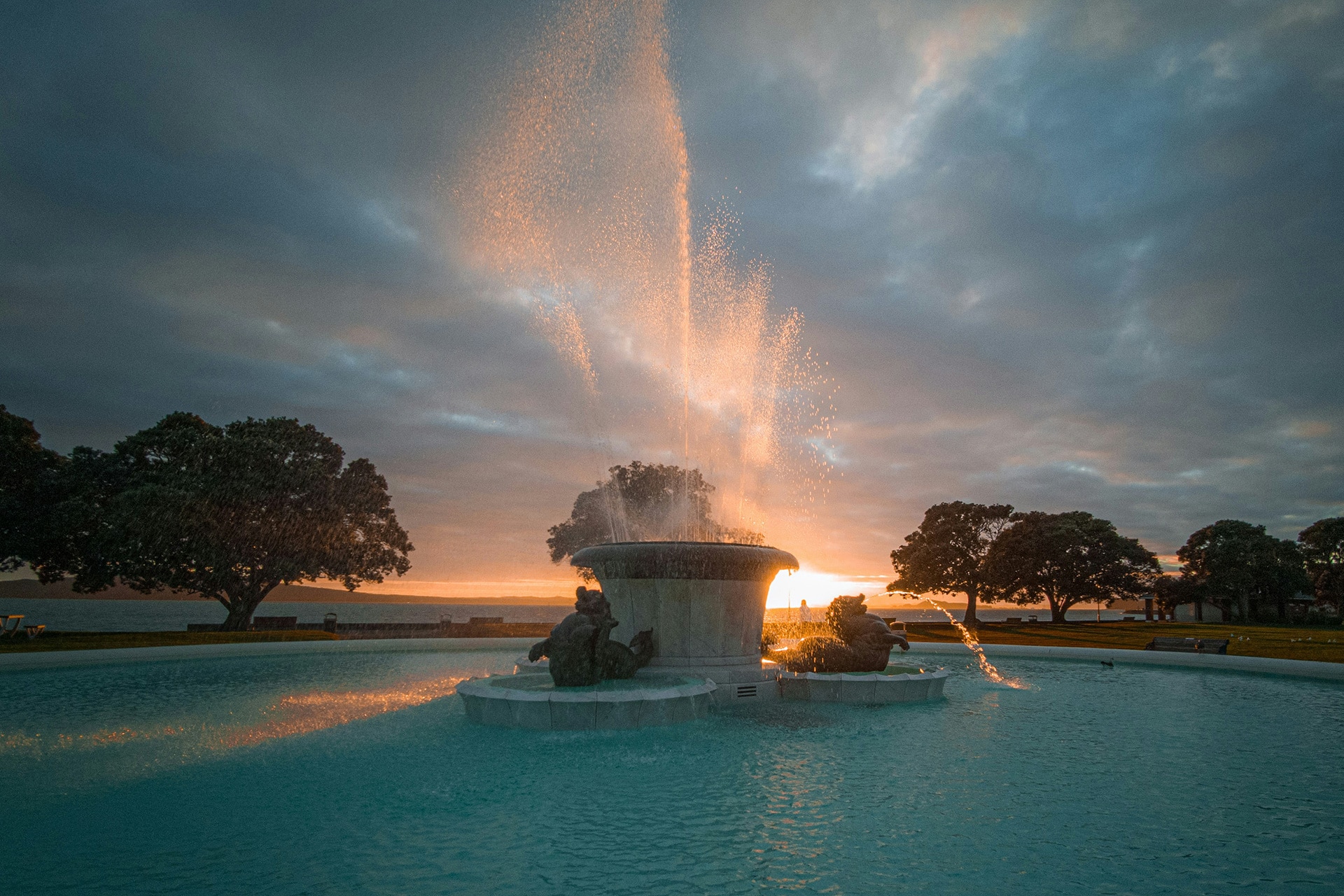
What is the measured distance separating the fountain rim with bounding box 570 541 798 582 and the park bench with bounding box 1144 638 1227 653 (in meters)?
17.9

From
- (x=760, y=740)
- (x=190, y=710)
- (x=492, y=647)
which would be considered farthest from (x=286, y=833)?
(x=492, y=647)

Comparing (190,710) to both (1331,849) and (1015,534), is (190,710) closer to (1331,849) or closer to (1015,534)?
(1331,849)

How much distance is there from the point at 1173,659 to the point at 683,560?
1785 cm

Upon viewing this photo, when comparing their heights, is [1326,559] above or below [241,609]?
above

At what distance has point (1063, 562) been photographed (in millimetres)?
49688

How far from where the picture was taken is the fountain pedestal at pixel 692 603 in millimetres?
11898

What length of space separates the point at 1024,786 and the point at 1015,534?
48058mm

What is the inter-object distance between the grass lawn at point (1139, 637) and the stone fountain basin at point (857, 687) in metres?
15.1

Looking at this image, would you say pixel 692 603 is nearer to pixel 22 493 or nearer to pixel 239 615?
pixel 239 615

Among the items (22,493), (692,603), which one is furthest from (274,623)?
(692,603)

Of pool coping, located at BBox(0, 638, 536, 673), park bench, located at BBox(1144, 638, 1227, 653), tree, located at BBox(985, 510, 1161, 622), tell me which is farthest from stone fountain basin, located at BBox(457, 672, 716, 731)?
tree, located at BBox(985, 510, 1161, 622)

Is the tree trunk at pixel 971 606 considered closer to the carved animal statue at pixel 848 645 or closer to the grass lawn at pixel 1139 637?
the grass lawn at pixel 1139 637

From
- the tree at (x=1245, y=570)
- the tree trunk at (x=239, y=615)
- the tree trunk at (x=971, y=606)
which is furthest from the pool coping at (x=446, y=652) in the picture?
the tree at (x=1245, y=570)

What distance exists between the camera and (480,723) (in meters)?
9.77
